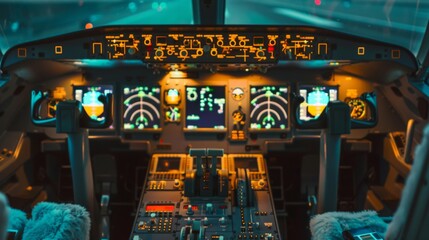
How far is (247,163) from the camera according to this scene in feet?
15.6

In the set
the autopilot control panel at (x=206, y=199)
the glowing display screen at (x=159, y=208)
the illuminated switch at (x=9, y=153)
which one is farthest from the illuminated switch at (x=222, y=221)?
the illuminated switch at (x=9, y=153)

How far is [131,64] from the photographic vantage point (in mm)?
4617

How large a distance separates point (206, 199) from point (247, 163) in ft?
2.18

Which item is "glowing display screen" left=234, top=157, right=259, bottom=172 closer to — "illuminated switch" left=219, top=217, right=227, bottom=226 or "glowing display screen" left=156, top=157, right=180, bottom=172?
"glowing display screen" left=156, top=157, right=180, bottom=172

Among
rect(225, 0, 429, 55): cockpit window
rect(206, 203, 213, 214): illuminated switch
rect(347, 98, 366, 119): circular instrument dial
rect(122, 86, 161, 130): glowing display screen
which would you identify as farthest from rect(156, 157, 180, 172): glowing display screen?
rect(347, 98, 366, 119): circular instrument dial

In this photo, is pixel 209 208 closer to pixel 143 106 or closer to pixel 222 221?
pixel 222 221

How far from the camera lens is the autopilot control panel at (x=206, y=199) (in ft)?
12.5

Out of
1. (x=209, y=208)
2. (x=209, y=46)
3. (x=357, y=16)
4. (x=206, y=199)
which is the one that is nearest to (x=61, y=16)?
(x=209, y=46)

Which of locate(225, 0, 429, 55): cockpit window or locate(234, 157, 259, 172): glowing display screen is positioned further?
locate(234, 157, 259, 172): glowing display screen

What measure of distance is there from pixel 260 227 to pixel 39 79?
2297 mm

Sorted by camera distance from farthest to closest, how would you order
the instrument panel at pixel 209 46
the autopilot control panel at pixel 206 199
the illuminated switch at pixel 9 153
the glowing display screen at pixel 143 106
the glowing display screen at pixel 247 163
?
the glowing display screen at pixel 143 106 → the glowing display screen at pixel 247 163 → the illuminated switch at pixel 9 153 → the instrument panel at pixel 209 46 → the autopilot control panel at pixel 206 199

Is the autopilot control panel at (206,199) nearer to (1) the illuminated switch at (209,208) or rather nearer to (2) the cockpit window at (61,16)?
(1) the illuminated switch at (209,208)

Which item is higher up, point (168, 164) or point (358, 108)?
point (358, 108)

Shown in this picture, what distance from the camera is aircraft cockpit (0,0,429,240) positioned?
12.9ft
